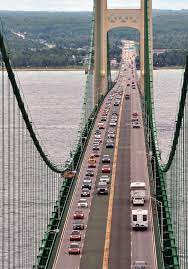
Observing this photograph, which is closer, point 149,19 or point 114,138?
point 114,138

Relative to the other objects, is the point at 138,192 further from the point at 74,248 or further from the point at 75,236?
the point at 74,248

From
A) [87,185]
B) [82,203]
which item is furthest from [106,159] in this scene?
[82,203]

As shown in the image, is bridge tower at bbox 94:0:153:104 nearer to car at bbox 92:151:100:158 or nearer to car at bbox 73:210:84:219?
car at bbox 92:151:100:158

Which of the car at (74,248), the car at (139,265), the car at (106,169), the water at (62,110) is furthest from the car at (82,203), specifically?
the car at (139,265)

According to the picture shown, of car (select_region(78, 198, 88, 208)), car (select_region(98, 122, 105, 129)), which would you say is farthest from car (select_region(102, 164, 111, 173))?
car (select_region(98, 122, 105, 129))

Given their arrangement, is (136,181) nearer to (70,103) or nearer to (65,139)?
(65,139)

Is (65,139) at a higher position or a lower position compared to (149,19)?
lower

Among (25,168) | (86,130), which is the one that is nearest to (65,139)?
(86,130)
